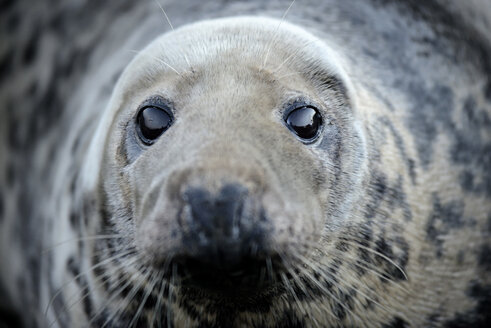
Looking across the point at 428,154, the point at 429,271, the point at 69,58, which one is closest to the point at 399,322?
the point at 429,271

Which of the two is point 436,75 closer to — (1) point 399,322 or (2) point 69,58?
(1) point 399,322

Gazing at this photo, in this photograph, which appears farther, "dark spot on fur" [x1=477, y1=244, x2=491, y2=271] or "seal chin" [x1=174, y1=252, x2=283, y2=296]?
"dark spot on fur" [x1=477, y1=244, x2=491, y2=271]

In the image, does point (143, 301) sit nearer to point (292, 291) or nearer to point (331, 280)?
point (292, 291)

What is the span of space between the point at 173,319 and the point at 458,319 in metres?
1.02

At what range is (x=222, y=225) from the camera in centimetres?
183

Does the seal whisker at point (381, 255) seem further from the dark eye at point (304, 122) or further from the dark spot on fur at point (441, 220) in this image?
the dark eye at point (304, 122)

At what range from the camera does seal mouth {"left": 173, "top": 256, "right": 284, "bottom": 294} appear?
6.19ft

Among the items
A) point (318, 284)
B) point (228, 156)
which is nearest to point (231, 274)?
point (228, 156)

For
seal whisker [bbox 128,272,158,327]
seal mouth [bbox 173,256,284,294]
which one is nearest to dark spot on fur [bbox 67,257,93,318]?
seal whisker [bbox 128,272,158,327]

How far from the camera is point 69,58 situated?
13.4ft

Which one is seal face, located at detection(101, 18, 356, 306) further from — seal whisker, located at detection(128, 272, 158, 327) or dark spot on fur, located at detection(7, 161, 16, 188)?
dark spot on fur, located at detection(7, 161, 16, 188)

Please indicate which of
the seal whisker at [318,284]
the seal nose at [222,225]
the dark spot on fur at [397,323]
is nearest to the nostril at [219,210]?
the seal nose at [222,225]

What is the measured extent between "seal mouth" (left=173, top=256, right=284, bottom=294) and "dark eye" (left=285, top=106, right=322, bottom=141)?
1.64 feet

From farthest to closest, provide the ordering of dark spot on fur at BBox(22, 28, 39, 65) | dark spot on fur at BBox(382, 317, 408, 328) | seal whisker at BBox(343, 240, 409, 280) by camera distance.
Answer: dark spot on fur at BBox(22, 28, 39, 65) < dark spot on fur at BBox(382, 317, 408, 328) < seal whisker at BBox(343, 240, 409, 280)
